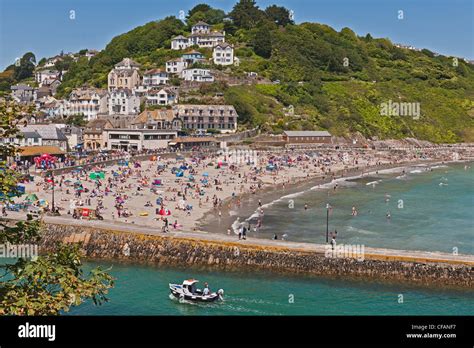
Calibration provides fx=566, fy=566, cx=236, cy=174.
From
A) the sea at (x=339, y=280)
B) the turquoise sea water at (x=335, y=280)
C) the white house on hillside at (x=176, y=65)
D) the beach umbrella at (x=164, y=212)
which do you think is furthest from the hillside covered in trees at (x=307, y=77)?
the beach umbrella at (x=164, y=212)

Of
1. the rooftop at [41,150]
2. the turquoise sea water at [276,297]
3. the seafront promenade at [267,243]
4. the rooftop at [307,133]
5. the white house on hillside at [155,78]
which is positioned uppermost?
the white house on hillside at [155,78]

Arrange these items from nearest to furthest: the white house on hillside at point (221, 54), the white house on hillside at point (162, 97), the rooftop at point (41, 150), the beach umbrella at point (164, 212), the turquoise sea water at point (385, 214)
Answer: the turquoise sea water at point (385, 214) → the beach umbrella at point (164, 212) → the rooftop at point (41, 150) → the white house on hillside at point (162, 97) → the white house on hillside at point (221, 54)

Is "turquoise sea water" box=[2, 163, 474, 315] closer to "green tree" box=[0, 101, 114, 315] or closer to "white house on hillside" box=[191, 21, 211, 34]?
"green tree" box=[0, 101, 114, 315]

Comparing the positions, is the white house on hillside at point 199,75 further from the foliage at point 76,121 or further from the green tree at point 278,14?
the green tree at point 278,14

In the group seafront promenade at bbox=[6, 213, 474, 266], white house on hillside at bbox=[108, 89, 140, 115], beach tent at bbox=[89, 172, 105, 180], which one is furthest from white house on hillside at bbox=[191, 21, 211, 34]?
seafront promenade at bbox=[6, 213, 474, 266]

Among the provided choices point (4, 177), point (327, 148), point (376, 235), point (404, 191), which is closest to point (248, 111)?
point (327, 148)
